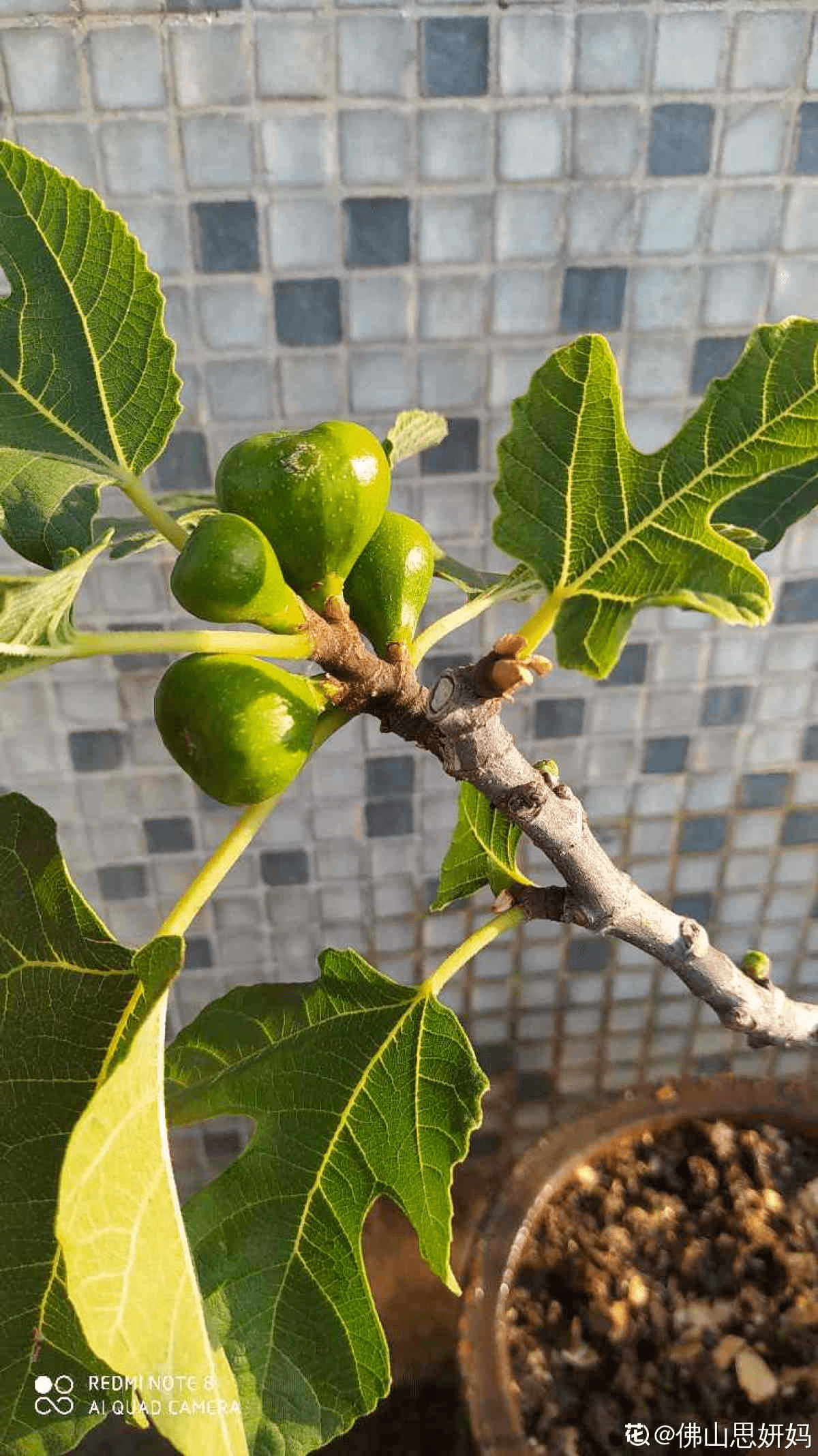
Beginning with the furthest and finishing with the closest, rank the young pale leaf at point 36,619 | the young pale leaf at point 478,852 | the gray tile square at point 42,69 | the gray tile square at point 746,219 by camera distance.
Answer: the gray tile square at point 746,219, the gray tile square at point 42,69, the young pale leaf at point 478,852, the young pale leaf at point 36,619

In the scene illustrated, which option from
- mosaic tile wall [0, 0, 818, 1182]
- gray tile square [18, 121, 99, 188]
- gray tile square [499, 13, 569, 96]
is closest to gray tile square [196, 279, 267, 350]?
mosaic tile wall [0, 0, 818, 1182]

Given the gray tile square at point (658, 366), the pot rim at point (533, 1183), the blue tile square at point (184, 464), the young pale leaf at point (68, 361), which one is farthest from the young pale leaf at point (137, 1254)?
the gray tile square at point (658, 366)

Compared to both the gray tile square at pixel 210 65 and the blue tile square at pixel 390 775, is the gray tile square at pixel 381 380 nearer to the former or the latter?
the gray tile square at pixel 210 65

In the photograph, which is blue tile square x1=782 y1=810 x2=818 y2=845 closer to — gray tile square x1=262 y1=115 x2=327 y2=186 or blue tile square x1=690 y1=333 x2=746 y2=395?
blue tile square x1=690 y1=333 x2=746 y2=395

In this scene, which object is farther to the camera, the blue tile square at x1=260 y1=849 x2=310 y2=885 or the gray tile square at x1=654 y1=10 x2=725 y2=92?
the blue tile square at x1=260 y1=849 x2=310 y2=885

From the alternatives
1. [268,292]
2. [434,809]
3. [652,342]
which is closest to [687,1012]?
[434,809]

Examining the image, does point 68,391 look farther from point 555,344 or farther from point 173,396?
point 555,344
